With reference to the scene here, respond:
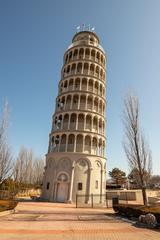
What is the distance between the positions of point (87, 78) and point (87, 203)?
22.5 m

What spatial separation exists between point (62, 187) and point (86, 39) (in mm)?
31768

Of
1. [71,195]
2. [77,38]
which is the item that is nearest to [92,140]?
[71,195]

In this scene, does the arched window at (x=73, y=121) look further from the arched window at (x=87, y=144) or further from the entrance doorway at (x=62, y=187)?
the entrance doorway at (x=62, y=187)

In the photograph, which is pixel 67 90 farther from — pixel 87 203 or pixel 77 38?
pixel 87 203

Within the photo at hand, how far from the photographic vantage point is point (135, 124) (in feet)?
69.9

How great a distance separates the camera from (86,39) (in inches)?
1716

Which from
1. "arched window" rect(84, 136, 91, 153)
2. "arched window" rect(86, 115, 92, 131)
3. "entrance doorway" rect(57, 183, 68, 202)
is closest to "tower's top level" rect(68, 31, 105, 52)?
"arched window" rect(86, 115, 92, 131)

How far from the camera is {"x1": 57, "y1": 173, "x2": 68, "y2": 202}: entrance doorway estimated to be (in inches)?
1232

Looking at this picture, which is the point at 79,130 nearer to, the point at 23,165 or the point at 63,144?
the point at 63,144

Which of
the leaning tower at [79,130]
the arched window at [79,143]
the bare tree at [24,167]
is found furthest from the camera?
the bare tree at [24,167]

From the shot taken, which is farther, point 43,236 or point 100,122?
point 100,122

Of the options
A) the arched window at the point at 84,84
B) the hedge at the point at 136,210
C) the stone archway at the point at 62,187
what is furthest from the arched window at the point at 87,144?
the hedge at the point at 136,210

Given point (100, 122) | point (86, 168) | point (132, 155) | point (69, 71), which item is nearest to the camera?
point (132, 155)

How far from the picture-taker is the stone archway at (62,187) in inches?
1232
